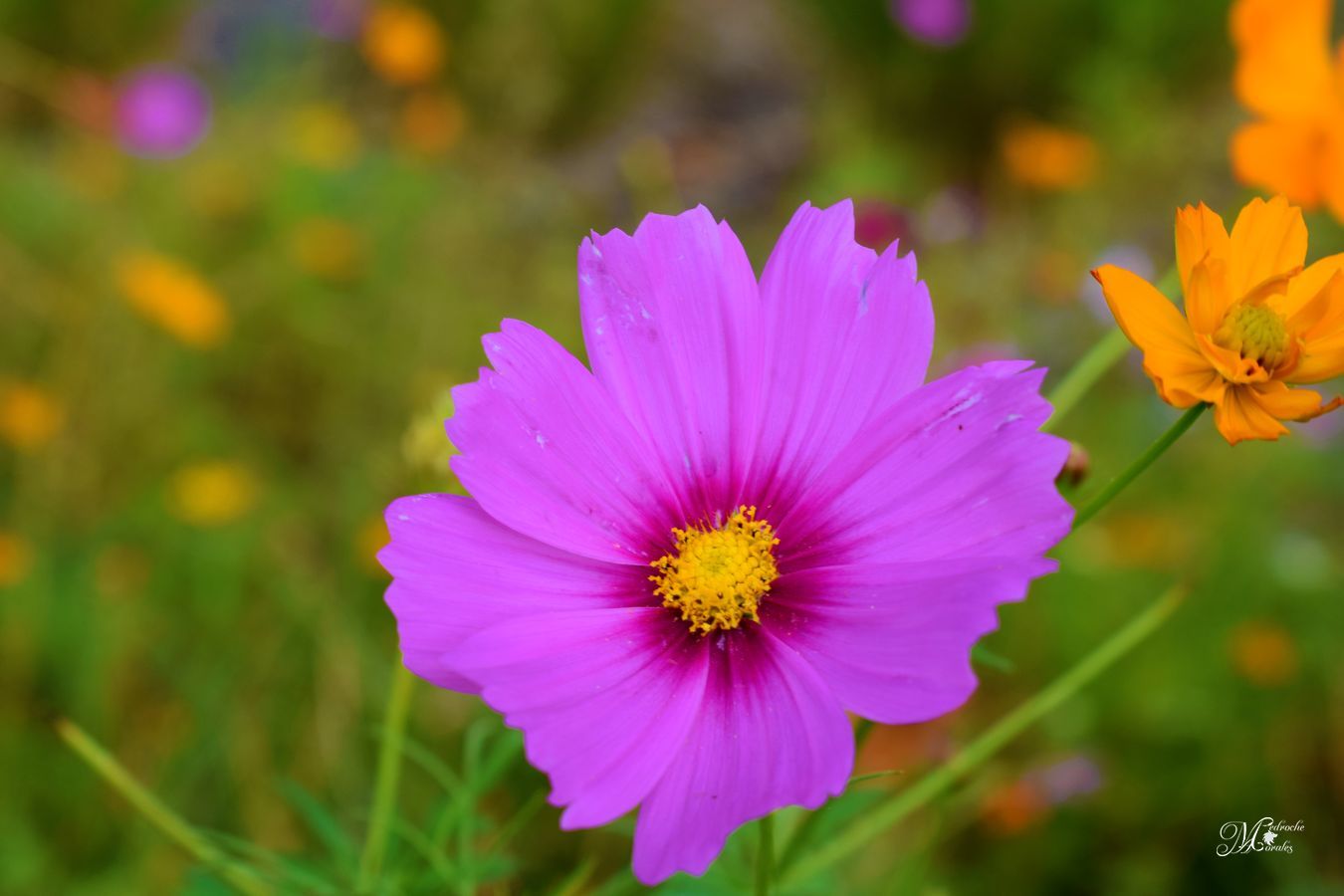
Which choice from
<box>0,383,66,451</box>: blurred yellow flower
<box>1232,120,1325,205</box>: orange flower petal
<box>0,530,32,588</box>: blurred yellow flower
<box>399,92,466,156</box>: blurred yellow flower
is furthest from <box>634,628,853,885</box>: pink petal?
<box>399,92,466,156</box>: blurred yellow flower

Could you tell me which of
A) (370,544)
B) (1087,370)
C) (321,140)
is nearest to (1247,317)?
(1087,370)

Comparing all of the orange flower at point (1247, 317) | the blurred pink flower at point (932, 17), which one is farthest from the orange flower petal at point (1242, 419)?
the blurred pink flower at point (932, 17)

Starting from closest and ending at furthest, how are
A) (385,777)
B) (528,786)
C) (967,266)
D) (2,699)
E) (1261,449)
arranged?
(385,777) → (528,786) → (2,699) → (1261,449) → (967,266)

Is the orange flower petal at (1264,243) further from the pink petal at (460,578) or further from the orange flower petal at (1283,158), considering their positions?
the pink petal at (460,578)

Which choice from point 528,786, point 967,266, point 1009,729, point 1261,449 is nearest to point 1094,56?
point 967,266

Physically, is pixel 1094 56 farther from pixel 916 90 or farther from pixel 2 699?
pixel 2 699
